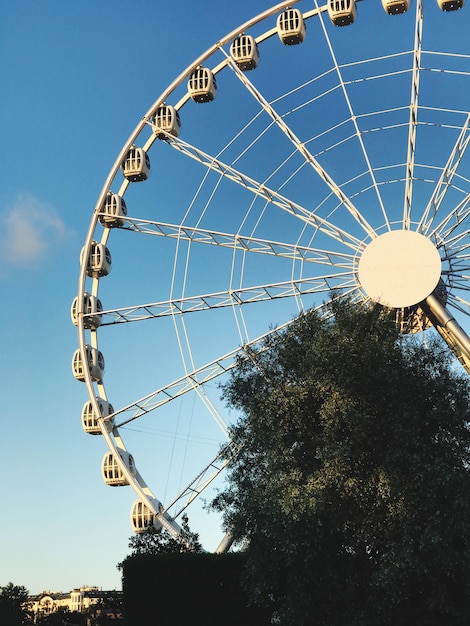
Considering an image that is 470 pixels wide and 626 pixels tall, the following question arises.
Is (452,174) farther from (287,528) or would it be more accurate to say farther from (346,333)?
(287,528)

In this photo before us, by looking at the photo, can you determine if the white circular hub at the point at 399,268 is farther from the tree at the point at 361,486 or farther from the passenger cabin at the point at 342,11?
the passenger cabin at the point at 342,11

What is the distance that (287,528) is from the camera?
21469mm

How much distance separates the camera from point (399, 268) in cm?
2820

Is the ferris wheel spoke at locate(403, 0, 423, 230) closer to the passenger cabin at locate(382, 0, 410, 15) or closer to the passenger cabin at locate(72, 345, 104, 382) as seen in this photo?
the passenger cabin at locate(382, 0, 410, 15)

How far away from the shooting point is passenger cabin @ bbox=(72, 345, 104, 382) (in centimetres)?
3241

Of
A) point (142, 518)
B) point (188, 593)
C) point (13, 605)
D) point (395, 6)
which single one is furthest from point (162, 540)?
point (13, 605)

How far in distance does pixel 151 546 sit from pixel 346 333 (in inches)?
616

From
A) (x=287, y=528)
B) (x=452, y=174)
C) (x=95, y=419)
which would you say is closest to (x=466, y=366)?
(x=452, y=174)

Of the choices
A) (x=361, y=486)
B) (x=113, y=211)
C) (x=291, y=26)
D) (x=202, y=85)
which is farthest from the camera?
(x=113, y=211)

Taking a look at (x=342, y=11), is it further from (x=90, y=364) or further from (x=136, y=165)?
(x=90, y=364)

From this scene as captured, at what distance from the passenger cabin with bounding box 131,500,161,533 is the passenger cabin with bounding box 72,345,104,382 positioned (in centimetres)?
534

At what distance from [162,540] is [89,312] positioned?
9.60 m

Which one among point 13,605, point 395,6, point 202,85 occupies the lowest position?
point 395,6

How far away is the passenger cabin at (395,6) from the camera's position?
30.9 metres
